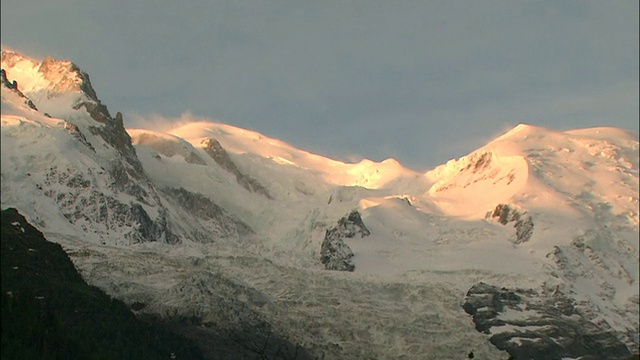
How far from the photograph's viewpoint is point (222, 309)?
195125mm

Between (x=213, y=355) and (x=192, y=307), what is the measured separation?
17.9 metres

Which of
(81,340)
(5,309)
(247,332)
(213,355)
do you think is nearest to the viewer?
(5,309)

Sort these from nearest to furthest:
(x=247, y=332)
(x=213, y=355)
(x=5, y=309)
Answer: (x=5, y=309), (x=213, y=355), (x=247, y=332)

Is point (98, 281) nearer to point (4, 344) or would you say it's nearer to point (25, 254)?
point (25, 254)

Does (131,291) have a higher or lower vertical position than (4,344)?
higher

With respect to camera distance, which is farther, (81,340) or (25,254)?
(25,254)

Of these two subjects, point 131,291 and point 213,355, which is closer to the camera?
point 213,355

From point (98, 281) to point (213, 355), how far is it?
3170 cm

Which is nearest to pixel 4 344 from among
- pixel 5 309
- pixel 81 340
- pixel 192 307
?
pixel 5 309

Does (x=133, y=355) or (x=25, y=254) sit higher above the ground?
(x=25, y=254)

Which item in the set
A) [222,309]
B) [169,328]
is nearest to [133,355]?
[169,328]

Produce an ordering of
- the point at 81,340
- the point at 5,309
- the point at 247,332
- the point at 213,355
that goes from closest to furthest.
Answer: the point at 5,309
the point at 81,340
the point at 213,355
the point at 247,332

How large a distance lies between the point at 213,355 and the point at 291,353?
52.1ft

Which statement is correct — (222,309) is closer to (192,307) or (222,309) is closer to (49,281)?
(192,307)
